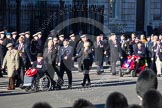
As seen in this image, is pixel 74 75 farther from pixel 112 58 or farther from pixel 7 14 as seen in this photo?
pixel 7 14

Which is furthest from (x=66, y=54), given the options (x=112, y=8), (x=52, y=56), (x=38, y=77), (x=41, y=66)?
(x=112, y=8)

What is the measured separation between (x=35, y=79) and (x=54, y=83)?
776 mm

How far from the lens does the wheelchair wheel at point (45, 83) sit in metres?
17.0

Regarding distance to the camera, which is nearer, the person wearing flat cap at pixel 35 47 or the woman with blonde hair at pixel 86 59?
the woman with blonde hair at pixel 86 59

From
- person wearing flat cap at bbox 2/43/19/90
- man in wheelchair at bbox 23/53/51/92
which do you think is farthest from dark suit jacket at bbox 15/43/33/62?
man in wheelchair at bbox 23/53/51/92

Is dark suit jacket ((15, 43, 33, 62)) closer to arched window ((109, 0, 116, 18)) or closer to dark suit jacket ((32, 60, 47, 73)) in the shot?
dark suit jacket ((32, 60, 47, 73))

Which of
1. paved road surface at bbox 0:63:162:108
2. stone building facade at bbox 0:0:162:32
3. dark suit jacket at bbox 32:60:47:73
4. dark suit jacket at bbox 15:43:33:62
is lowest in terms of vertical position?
paved road surface at bbox 0:63:162:108

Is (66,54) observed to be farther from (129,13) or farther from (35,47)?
(129,13)

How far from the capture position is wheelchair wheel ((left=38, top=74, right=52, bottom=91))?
17.0 m

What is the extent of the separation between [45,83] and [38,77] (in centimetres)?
42

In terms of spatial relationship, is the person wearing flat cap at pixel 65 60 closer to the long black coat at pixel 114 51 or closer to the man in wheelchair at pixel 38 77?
the man in wheelchair at pixel 38 77

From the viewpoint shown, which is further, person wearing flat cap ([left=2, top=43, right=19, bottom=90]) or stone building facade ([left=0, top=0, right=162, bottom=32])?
stone building facade ([left=0, top=0, right=162, bottom=32])

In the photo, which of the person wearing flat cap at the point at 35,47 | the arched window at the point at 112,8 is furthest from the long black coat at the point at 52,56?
the arched window at the point at 112,8

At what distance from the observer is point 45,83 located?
17141 millimetres
